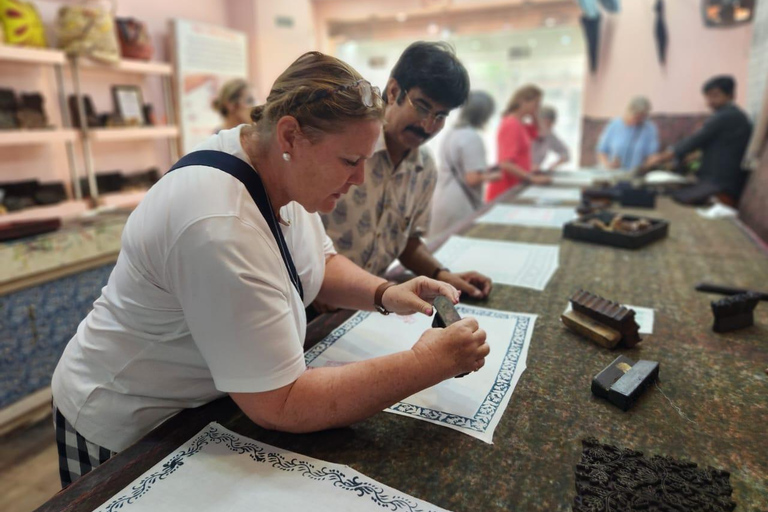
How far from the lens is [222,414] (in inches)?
33.4

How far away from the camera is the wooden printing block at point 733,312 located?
116cm

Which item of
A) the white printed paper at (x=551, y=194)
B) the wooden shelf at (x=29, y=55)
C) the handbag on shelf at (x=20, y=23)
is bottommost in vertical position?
the white printed paper at (x=551, y=194)

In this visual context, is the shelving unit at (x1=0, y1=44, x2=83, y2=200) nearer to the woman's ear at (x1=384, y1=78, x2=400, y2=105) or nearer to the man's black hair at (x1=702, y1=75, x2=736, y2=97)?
the woman's ear at (x1=384, y1=78, x2=400, y2=105)

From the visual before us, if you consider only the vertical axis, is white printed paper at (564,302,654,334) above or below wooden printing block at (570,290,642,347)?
below

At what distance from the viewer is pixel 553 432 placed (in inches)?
31.1

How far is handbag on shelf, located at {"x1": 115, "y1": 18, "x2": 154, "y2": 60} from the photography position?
367cm

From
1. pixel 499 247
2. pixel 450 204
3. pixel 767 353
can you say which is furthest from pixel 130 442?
pixel 450 204

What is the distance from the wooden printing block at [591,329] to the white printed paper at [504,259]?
305mm

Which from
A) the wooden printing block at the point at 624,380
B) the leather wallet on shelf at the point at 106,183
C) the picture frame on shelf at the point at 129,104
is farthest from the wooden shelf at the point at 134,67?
the wooden printing block at the point at 624,380

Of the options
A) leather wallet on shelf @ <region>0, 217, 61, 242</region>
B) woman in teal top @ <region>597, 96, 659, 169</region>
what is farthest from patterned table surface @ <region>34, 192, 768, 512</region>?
woman in teal top @ <region>597, 96, 659, 169</region>

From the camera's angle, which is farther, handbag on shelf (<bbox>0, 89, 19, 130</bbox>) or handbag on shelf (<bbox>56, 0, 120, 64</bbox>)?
handbag on shelf (<bbox>56, 0, 120, 64</bbox>)

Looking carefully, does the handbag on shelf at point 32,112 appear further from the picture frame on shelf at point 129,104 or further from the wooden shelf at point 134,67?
the picture frame on shelf at point 129,104

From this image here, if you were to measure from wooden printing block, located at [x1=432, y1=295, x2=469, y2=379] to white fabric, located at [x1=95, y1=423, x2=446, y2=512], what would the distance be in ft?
0.88

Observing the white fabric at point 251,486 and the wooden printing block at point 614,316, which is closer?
the white fabric at point 251,486
